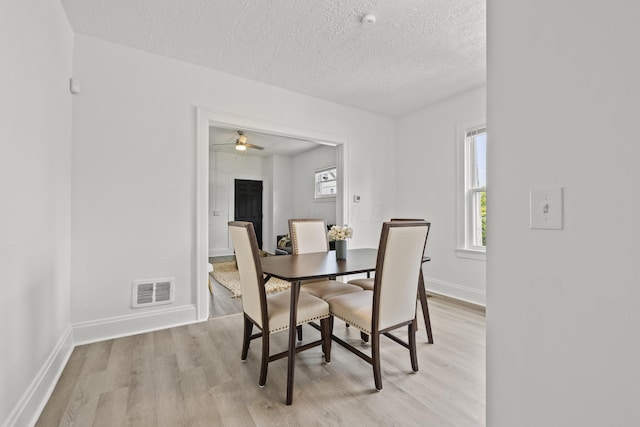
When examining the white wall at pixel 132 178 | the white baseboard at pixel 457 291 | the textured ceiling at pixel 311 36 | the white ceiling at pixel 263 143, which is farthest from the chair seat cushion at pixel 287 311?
the white ceiling at pixel 263 143

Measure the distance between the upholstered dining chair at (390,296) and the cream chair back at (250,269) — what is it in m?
0.52

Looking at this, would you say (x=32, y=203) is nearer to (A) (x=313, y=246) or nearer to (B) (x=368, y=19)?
(A) (x=313, y=246)

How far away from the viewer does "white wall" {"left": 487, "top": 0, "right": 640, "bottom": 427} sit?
66cm

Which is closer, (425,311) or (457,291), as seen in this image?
(425,311)

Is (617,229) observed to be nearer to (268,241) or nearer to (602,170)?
(602,170)

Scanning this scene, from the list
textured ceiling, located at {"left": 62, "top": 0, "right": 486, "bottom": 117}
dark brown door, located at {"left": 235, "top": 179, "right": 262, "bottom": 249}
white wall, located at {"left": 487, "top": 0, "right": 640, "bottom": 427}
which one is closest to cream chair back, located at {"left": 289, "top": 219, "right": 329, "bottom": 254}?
textured ceiling, located at {"left": 62, "top": 0, "right": 486, "bottom": 117}

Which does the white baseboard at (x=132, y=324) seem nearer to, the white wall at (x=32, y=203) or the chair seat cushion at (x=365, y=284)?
the white wall at (x=32, y=203)

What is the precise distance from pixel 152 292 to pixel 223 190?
462cm

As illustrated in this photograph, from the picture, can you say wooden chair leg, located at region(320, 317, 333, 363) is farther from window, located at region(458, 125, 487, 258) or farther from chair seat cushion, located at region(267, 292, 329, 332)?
window, located at region(458, 125, 487, 258)

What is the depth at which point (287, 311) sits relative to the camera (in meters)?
1.81

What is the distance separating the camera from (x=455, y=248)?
3670 millimetres

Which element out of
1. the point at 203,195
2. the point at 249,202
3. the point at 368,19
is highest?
the point at 368,19

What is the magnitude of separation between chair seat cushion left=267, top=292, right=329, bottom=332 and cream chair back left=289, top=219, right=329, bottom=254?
2.61 feet

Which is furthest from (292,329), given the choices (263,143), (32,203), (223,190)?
(223,190)
